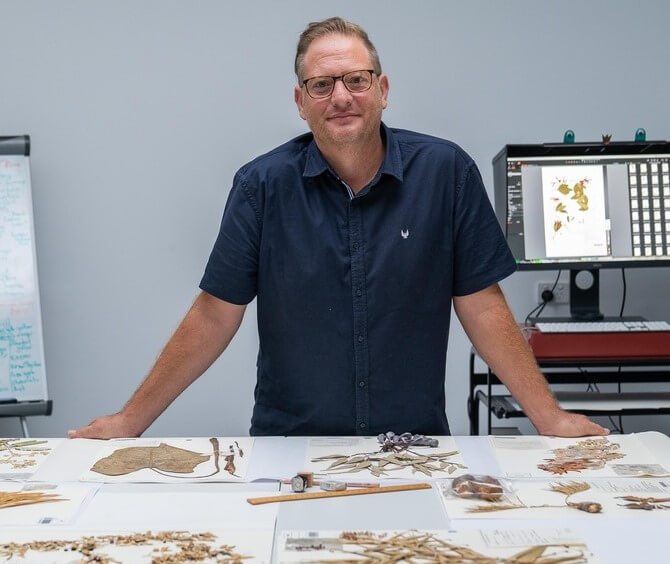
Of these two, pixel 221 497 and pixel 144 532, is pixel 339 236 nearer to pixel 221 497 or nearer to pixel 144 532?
pixel 221 497

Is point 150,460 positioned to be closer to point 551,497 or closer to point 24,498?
point 24,498

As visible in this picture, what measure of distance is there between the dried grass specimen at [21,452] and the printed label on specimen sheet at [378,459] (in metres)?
0.46

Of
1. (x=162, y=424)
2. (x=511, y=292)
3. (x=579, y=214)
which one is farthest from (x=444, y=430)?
(x=162, y=424)

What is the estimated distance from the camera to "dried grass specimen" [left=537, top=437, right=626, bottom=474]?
1.37 m

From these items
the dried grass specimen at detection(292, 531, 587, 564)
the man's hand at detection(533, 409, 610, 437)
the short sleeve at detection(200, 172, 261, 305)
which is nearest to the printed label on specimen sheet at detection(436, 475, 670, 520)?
the dried grass specimen at detection(292, 531, 587, 564)

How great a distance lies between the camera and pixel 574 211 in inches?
115

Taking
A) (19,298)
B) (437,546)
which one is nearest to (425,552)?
(437,546)

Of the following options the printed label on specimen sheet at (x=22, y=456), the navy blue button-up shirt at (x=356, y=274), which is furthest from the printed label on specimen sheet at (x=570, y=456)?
the printed label on specimen sheet at (x=22, y=456)

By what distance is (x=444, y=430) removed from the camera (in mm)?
1800

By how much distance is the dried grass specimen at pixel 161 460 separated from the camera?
1.38 meters

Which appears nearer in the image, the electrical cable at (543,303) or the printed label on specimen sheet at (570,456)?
the printed label on specimen sheet at (570,456)

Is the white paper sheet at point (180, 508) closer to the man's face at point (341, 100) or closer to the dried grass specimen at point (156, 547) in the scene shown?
the dried grass specimen at point (156, 547)

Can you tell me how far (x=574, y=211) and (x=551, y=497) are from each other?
185 cm

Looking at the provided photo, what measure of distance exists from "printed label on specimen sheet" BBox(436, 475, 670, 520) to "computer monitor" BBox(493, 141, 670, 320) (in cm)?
168
